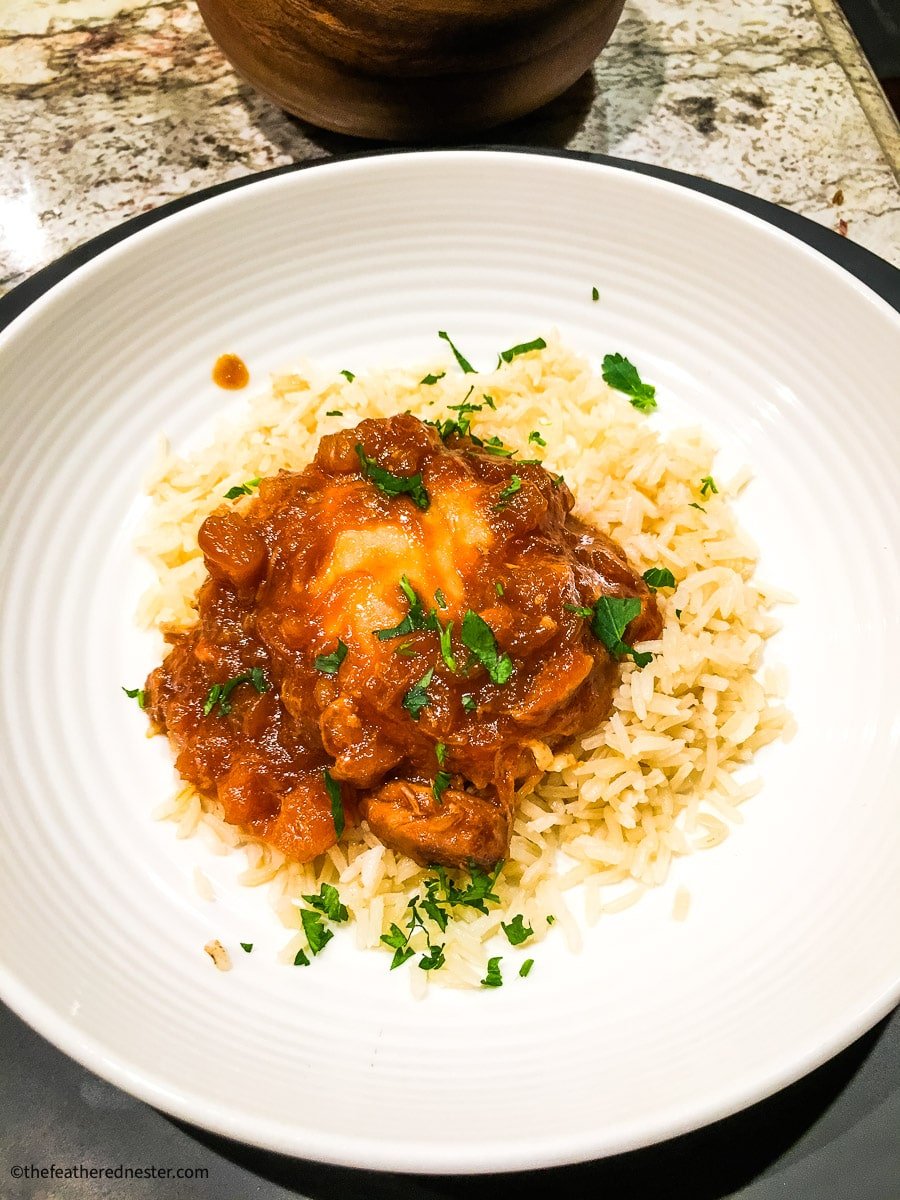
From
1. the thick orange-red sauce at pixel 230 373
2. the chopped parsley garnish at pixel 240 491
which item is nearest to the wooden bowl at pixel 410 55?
the thick orange-red sauce at pixel 230 373

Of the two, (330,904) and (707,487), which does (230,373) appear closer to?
(707,487)

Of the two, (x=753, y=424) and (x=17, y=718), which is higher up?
(x=753, y=424)

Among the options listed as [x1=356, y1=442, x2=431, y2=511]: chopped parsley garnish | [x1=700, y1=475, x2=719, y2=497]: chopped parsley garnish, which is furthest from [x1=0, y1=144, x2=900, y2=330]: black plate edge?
[x1=356, y1=442, x2=431, y2=511]: chopped parsley garnish

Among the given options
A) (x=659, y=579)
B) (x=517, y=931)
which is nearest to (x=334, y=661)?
(x=517, y=931)

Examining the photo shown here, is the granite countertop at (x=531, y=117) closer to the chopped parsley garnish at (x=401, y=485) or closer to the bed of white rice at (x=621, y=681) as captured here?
the bed of white rice at (x=621, y=681)

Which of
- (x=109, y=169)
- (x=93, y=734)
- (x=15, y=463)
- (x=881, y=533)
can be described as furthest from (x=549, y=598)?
(x=109, y=169)

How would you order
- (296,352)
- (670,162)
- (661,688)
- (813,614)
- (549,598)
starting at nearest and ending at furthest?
(549,598) → (661,688) → (813,614) → (296,352) → (670,162)

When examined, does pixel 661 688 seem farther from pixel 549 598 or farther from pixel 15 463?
pixel 15 463
